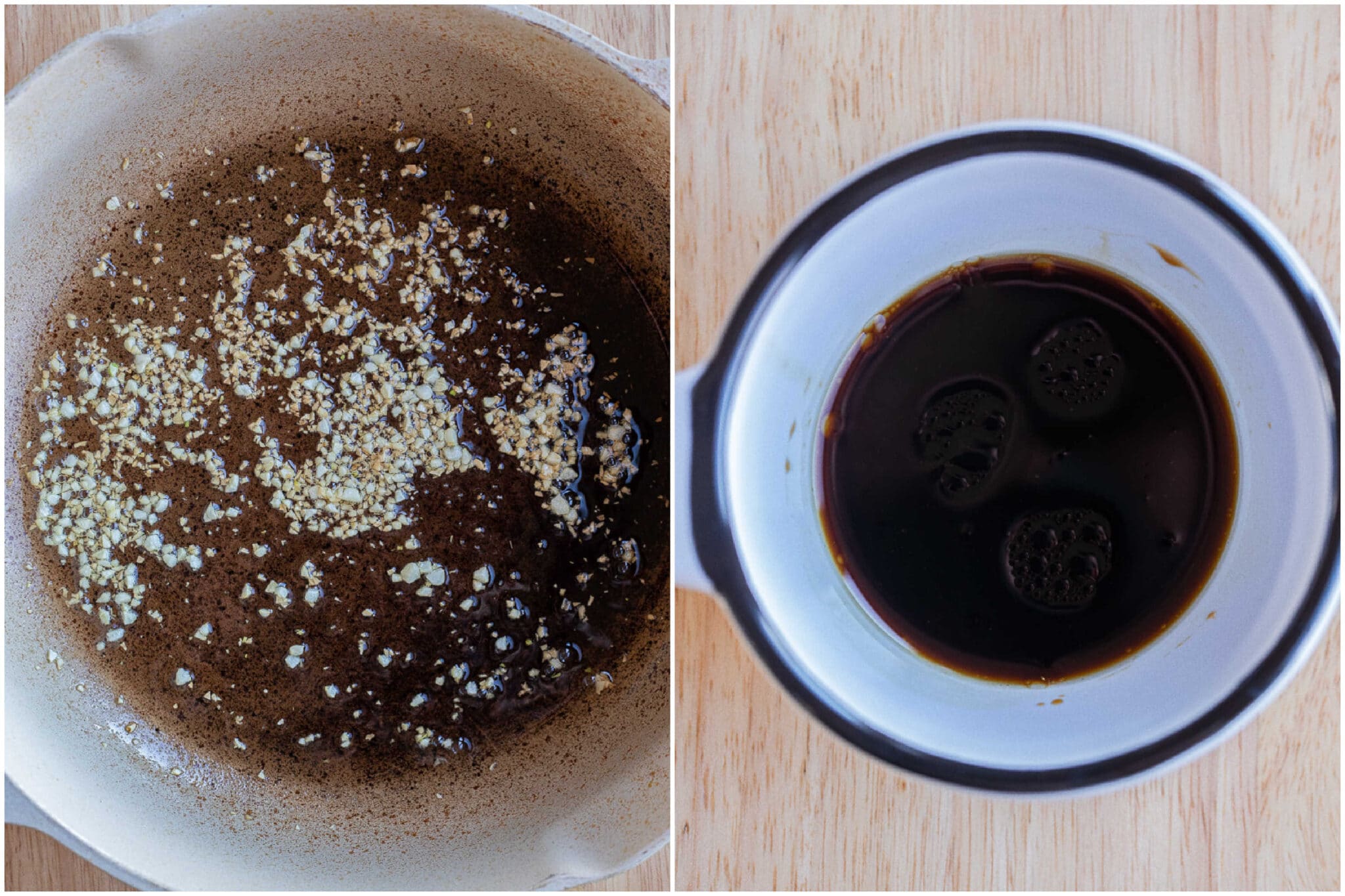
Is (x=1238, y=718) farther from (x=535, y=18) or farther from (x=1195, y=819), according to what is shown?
(x=535, y=18)

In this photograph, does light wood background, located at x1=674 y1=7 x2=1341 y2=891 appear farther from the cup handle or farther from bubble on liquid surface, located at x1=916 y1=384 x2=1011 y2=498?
bubble on liquid surface, located at x1=916 y1=384 x2=1011 y2=498

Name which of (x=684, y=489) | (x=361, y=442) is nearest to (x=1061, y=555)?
(x=684, y=489)

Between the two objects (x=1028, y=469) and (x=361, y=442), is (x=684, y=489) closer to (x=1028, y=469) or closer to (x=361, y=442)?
(x=1028, y=469)

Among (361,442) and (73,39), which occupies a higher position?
(73,39)

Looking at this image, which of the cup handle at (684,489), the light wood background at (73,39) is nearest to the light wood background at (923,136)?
the cup handle at (684,489)

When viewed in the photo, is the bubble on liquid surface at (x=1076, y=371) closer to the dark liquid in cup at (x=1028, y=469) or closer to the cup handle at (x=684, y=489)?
the dark liquid in cup at (x=1028, y=469)

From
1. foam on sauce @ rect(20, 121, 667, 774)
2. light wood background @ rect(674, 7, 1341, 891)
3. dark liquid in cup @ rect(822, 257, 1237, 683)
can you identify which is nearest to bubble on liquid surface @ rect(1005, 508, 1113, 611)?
dark liquid in cup @ rect(822, 257, 1237, 683)
